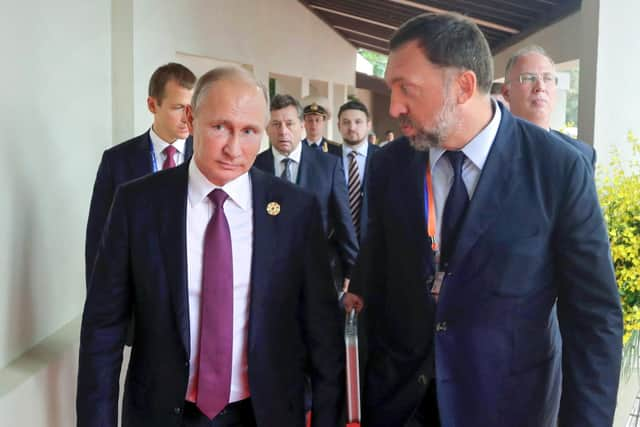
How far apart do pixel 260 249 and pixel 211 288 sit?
0.17 metres

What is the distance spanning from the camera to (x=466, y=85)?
1758 millimetres

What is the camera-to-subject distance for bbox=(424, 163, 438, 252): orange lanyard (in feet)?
6.00

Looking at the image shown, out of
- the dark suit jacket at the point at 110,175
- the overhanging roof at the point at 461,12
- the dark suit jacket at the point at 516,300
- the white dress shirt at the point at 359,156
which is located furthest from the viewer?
the overhanging roof at the point at 461,12

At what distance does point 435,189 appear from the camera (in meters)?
1.88

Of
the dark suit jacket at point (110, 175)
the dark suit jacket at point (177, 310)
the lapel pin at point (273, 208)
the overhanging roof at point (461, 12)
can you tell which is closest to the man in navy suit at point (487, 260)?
the dark suit jacket at point (177, 310)

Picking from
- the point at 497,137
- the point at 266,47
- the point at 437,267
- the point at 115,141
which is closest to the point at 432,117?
the point at 497,137

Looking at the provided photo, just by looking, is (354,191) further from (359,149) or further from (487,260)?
(487,260)

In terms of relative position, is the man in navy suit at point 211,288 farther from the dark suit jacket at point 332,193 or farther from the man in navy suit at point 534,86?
the dark suit jacket at point 332,193

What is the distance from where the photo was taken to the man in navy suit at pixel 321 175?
4.25 metres

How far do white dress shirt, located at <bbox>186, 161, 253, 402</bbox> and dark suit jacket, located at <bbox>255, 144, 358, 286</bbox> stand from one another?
239 cm

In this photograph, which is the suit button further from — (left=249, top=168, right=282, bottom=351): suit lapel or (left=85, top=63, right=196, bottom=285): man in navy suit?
(left=85, top=63, right=196, bottom=285): man in navy suit

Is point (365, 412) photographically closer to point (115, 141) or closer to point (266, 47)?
point (115, 141)

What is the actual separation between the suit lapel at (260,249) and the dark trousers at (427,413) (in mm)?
551

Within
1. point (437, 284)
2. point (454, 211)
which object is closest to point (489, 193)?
point (454, 211)
